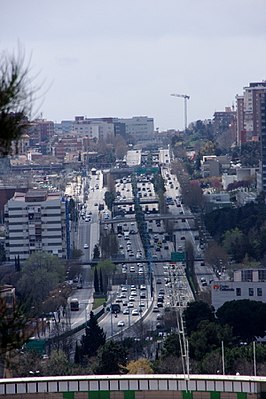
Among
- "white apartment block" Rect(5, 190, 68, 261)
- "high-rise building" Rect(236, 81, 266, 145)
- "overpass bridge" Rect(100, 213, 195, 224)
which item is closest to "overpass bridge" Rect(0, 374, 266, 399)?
"white apartment block" Rect(5, 190, 68, 261)

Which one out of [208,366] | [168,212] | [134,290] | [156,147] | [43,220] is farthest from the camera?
[156,147]

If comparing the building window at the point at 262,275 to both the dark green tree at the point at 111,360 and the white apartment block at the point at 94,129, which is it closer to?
the dark green tree at the point at 111,360

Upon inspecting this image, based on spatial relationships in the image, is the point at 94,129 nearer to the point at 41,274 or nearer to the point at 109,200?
the point at 109,200

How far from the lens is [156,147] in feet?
186

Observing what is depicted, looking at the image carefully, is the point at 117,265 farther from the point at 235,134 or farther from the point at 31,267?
the point at 235,134

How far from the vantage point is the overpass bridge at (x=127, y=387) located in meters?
9.04

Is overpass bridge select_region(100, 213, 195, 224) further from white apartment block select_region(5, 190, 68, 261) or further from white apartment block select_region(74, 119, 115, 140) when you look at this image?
white apartment block select_region(74, 119, 115, 140)

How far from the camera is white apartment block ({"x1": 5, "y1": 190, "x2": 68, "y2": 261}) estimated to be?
2470cm

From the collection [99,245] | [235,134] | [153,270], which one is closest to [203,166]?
[235,134]

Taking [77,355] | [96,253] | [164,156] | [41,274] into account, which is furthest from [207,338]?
[164,156]

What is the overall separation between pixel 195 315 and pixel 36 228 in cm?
968

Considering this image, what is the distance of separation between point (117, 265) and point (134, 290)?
2.88 metres

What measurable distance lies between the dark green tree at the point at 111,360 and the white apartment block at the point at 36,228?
36.9 ft

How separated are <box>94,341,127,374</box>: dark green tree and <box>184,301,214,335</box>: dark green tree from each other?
1861mm
